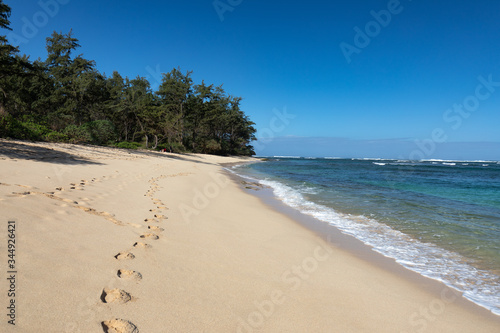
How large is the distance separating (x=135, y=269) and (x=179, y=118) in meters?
36.7

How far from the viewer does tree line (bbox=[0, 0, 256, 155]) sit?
19.7 metres

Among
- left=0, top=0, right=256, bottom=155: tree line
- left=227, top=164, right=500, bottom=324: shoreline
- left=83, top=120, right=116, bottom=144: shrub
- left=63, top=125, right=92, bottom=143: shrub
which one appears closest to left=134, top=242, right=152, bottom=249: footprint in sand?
left=227, top=164, right=500, bottom=324: shoreline

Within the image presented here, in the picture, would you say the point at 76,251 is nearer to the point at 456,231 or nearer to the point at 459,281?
the point at 459,281

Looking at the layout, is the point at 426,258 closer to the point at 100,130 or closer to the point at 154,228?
the point at 154,228

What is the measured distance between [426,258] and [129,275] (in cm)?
497

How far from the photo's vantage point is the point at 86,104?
1335 inches

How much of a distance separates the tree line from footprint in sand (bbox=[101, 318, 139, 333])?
18.5 meters

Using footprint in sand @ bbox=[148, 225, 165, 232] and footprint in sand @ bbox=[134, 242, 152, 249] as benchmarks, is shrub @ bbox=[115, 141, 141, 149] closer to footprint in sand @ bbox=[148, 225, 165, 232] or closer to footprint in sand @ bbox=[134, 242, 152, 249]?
footprint in sand @ bbox=[148, 225, 165, 232]

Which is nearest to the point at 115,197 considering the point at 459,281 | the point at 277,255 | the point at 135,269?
the point at 135,269

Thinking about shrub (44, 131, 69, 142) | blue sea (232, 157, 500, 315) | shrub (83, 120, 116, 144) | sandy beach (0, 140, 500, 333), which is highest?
shrub (83, 120, 116, 144)

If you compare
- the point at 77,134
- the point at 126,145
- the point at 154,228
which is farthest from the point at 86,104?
the point at 154,228

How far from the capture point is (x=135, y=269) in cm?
274

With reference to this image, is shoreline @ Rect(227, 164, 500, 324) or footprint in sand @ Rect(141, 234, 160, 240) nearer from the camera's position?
shoreline @ Rect(227, 164, 500, 324)

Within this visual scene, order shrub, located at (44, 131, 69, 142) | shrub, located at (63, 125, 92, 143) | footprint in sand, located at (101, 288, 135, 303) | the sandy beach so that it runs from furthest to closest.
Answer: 1. shrub, located at (63, 125, 92, 143)
2. shrub, located at (44, 131, 69, 142)
3. footprint in sand, located at (101, 288, 135, 303)
4. the sandy beach
